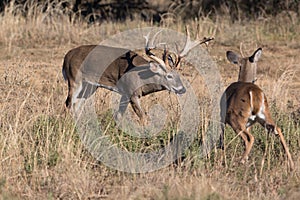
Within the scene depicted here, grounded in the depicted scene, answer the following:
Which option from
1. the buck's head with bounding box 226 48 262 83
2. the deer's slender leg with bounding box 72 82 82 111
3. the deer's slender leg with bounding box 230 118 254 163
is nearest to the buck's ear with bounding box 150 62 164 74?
the deer's slender leg with bounding box 72 82 82 111

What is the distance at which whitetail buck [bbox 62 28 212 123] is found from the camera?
10055mm

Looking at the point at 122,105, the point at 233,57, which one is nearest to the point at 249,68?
the point at 233,57

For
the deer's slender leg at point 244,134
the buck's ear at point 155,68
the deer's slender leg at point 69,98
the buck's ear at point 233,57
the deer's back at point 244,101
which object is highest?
the buck's ear at point 233,57

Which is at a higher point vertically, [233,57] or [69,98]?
[233,57]

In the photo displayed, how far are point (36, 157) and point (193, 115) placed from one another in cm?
210

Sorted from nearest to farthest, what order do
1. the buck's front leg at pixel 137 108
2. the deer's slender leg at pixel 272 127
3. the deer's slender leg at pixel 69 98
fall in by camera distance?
the deer's slender leg at pixel 272 127
the buck's front leg at pixel 137 108
the deer's slender leg at pixel 69 98

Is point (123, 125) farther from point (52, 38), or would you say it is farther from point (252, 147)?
point (52, 38)

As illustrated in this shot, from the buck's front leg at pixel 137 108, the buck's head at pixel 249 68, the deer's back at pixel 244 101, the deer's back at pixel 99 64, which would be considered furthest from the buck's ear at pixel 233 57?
the deer's back at pixel 99 64

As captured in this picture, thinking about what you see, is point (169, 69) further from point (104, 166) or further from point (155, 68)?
point (104, 166)

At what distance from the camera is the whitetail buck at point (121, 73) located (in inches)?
396

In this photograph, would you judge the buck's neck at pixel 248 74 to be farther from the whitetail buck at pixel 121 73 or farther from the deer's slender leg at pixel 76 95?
the deer's slender leg at pixel 76 95

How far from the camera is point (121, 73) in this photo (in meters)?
10.4

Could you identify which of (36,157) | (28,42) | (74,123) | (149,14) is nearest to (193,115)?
(74,123)

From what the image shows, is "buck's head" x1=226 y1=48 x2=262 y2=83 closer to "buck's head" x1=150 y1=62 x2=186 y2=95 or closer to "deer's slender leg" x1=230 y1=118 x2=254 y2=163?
"deer's slender leg" x1=230 y1=118 x2=254 y2=163
